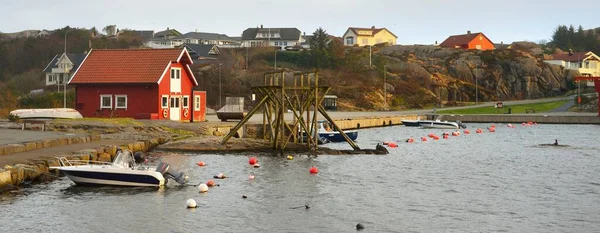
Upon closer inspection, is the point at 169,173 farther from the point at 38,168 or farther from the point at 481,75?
the point at 481,75

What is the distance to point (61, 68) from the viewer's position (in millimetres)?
130375

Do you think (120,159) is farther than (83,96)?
No

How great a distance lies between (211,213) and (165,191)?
5169mm

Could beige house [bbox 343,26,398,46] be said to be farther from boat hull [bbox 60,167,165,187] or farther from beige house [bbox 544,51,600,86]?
boat hull [bbox 60,167,165,187]

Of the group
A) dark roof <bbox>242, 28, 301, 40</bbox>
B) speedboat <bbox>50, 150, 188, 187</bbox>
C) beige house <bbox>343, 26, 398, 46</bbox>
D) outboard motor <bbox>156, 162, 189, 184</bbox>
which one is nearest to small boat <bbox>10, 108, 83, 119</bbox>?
speedboat <bbox>50, 150, 188, 187</bbox>

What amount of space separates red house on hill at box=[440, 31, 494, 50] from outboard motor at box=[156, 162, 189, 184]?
150595 mm

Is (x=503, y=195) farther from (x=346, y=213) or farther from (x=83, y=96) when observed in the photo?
(x=83, y=96)

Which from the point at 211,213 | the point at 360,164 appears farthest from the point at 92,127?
the point at 211,213

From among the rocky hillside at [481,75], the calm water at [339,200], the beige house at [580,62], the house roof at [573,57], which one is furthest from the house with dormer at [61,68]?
the house roof at [573,57]

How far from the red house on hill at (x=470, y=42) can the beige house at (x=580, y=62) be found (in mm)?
19573

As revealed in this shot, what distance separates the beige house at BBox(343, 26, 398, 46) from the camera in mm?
187675

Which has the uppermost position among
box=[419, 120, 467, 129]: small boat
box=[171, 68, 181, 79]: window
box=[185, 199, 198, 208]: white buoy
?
box=[171, 68, 181, 79]: window

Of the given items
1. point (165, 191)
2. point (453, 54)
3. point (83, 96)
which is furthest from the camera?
point (453, 54)

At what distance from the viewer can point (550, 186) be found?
121ft
